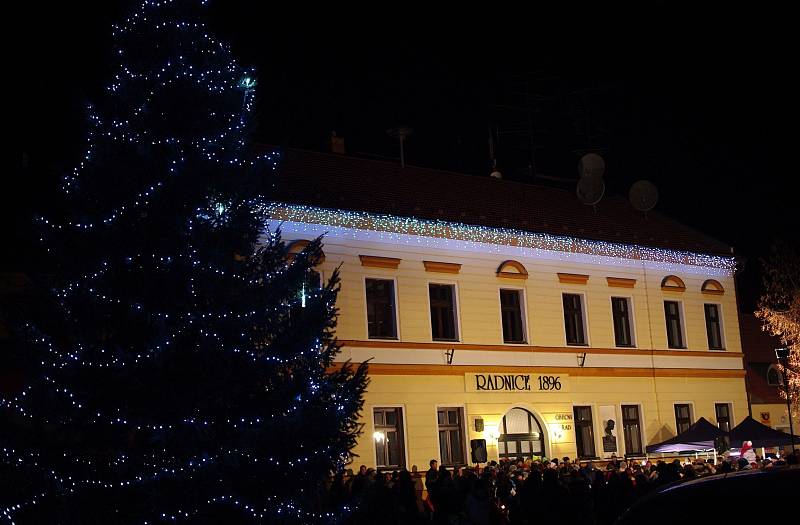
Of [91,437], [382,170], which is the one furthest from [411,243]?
[91,437]

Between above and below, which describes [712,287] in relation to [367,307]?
above

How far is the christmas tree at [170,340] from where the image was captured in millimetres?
12172

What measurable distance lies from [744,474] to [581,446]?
25.5 m

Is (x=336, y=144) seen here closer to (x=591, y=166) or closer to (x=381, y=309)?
(x=381, y=309)

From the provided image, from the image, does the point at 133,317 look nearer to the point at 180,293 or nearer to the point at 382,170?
the point at 180,293

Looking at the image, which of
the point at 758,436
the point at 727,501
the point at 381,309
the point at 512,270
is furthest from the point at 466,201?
the point at 727,501

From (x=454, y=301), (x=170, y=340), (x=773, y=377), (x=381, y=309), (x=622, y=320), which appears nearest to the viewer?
(x=170, y=340)

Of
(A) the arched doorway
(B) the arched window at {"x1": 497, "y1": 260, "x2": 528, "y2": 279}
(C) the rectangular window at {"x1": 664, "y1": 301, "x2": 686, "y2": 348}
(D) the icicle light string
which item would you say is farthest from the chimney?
(C) the rectangular window at {"x1": 664, "y1": 301, "x2": 686, "y2": 348}

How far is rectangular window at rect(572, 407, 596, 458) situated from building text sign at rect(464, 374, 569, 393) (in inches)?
42.8

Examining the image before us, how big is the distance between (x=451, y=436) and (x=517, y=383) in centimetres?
279

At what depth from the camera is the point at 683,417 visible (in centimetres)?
3481

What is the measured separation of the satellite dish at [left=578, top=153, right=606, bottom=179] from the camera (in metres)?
34.6

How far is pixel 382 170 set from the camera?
31.2m

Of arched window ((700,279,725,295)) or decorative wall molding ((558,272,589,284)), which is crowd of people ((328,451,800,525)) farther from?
arched window ((700,279,725,295))
